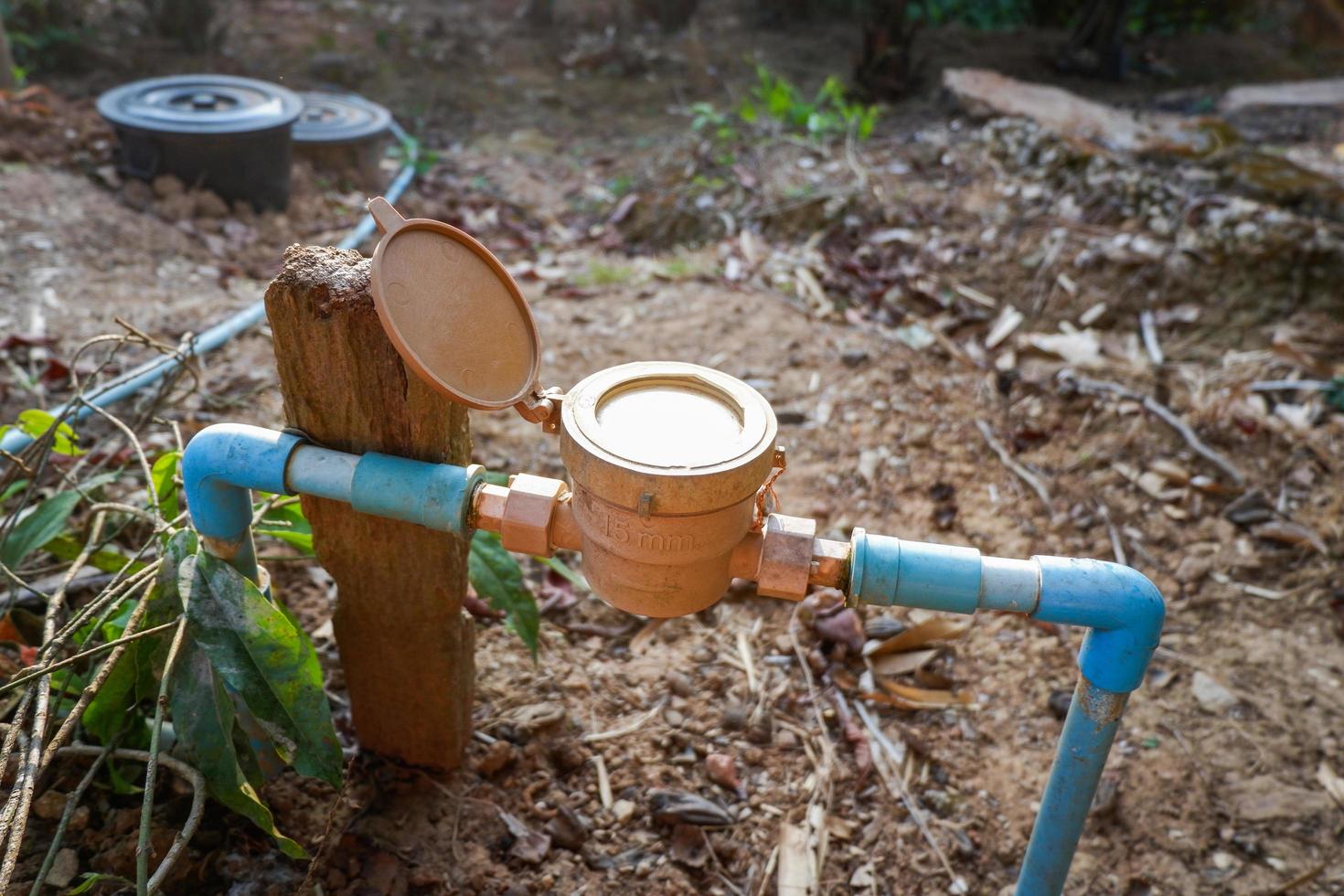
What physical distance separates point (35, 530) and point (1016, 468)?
8.62 feet

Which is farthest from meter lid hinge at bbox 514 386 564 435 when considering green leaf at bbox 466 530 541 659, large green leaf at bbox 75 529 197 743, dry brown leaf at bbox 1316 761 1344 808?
dry brown leaf at bbox 1316 761 1344 808

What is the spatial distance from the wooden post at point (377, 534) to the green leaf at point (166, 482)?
1.28 ft

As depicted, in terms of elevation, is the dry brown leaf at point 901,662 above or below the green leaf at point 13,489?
below

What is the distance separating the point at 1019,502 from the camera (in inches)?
116

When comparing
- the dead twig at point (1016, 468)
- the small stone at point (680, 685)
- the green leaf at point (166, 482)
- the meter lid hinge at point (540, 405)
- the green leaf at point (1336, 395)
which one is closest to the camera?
the meter lid hinge at point (540, 405)

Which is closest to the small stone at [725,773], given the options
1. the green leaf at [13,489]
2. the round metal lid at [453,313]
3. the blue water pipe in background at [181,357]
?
the round metal lid at [453,313]

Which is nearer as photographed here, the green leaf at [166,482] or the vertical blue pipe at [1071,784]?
the vertical blue pipe at [1071,784]

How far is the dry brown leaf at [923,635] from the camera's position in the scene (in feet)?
7.95

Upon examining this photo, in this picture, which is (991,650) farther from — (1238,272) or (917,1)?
(917,1)

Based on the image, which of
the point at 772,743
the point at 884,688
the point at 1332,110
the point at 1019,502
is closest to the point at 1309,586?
the point at 1019,502

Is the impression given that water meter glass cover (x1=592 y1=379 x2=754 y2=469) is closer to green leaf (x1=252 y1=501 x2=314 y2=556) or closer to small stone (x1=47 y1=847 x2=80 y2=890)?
green leaf (x1=252 y1=501 x2=314 y2=556)

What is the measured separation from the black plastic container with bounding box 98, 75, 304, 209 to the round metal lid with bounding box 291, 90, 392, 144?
264 millimetres

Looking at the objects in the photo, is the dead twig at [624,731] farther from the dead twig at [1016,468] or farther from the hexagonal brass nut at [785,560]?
the dead twig at [1016,468]

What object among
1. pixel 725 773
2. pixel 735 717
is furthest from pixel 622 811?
pixel 735 717
